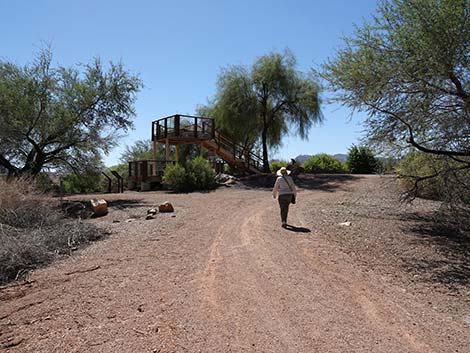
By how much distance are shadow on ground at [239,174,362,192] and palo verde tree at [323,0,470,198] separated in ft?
31.9

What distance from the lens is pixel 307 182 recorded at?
77.2ft

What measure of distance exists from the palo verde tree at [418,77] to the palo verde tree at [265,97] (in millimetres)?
16888

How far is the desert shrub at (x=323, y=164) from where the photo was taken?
31.9 m

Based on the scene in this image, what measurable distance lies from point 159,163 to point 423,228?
812 inches

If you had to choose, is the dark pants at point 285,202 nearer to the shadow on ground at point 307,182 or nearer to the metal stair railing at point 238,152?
the shadow on ground at point 307,182

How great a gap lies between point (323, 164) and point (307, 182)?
944 cm

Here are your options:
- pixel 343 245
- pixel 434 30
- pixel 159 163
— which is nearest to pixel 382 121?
pixel 434 30

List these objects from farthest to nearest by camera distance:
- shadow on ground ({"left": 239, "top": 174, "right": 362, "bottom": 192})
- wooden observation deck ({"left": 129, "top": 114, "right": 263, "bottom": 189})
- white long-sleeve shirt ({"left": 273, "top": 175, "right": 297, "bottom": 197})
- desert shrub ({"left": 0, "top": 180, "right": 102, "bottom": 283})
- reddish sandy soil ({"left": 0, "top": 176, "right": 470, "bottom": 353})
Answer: wooden observation deck ({"left": 129, "top": 114, "right": 263, "bottom": 189}) → shadow on ground ({"left": 239, "top": 174, "right": 362, "bottom": 192}) → white long-sleeve shirt ({"left": 273, "top": 175, "right": 297, "bottom": 197}) → desert shrub ({"left": 0, "top": 180, "right": 102, "bottom": 283}) → reddish sandy soil ({"left": 0, "top": 176, "right": 470, "bottom": 353})

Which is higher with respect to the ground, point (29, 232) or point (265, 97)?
point (265, 97)

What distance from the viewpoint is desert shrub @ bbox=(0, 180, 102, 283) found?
6.99 meters

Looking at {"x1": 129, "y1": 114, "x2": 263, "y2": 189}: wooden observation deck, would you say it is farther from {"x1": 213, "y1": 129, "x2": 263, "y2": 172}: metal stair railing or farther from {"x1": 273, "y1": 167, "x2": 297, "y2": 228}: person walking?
{"x1": 273, "y1": 167, "x2": 297, "y2": 228}: person walking

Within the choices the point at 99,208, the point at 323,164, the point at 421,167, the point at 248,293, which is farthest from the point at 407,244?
the point at 323,164

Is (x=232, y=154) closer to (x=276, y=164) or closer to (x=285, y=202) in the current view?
(x=276, y=164)

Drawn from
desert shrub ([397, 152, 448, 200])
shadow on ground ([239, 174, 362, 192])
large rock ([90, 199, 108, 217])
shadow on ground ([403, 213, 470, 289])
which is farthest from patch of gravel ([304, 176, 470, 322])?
large rock ([90, 199, 108, 217])
